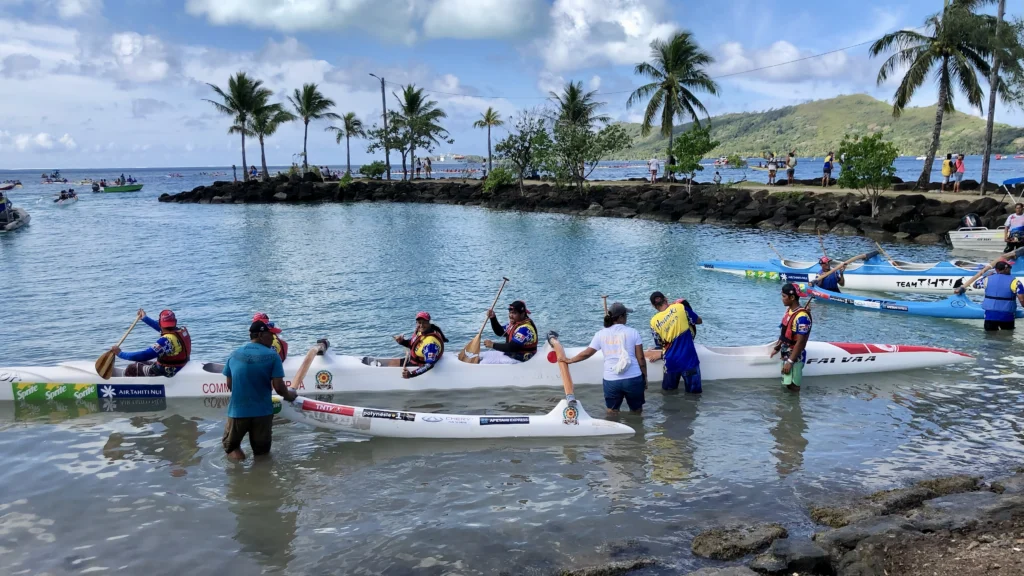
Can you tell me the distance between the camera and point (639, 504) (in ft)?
22.9

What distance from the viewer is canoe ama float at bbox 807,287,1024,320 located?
49.0 feet

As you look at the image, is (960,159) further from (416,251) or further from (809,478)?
(809,478)

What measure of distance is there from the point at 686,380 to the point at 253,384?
6126 millimetres

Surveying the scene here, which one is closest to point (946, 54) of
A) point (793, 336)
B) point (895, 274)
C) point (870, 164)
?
point (870, 164)

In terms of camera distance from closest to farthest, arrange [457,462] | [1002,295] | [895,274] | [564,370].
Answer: [457,462], [564,370], [1002,295], [895,274]

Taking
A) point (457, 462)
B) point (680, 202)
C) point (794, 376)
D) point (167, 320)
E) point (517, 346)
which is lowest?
point (457, 462)

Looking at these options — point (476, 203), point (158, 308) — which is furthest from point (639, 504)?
point (476, 203)

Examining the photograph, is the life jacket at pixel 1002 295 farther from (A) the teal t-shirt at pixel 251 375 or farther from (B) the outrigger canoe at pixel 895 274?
(A) the teal t-shirt at pixel 251 375

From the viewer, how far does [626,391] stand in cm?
895

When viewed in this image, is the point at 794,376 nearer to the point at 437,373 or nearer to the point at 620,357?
the point at 620,357

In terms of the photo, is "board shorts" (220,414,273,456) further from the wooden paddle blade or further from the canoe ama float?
the canoe ama float

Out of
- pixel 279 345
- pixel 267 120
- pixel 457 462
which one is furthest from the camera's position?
pixel 267 120

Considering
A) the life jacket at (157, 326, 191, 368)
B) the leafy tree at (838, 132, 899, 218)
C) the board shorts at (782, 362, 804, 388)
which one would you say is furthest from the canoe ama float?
the leafy tree at (838, 132, 899, 218)

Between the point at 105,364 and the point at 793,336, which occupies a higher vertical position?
the point at 793,336
